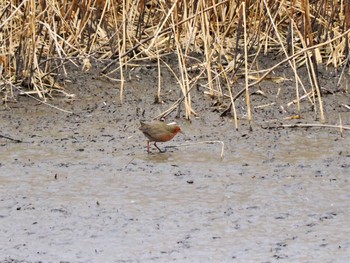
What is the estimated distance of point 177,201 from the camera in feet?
16.1

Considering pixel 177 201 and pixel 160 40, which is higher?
pixel 160 40

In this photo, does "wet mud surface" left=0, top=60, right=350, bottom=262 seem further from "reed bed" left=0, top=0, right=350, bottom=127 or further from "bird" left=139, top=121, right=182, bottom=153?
"reed bed" left=0, top=0, right=350, bottom=127

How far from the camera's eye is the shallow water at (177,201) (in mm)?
4156

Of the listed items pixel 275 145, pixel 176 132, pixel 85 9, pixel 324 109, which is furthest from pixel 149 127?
pixel 85 9

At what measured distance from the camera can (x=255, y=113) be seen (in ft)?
23.2

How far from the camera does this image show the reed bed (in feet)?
23.8

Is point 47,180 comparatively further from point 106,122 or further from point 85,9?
point 85,9

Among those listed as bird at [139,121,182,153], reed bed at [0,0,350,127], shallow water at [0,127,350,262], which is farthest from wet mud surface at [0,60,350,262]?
reed bed at [0,0,350,127]

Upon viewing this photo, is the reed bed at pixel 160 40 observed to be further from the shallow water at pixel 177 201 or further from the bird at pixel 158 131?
the shallow water at pixel 177 201

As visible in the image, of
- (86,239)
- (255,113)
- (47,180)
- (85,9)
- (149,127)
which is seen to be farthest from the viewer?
(85,9)

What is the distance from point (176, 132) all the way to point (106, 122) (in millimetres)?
959

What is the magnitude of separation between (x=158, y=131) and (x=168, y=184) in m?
0.78

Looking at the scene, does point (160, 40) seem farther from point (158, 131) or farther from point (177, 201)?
point (177, 201)

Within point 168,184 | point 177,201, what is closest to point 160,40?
point 168,184
